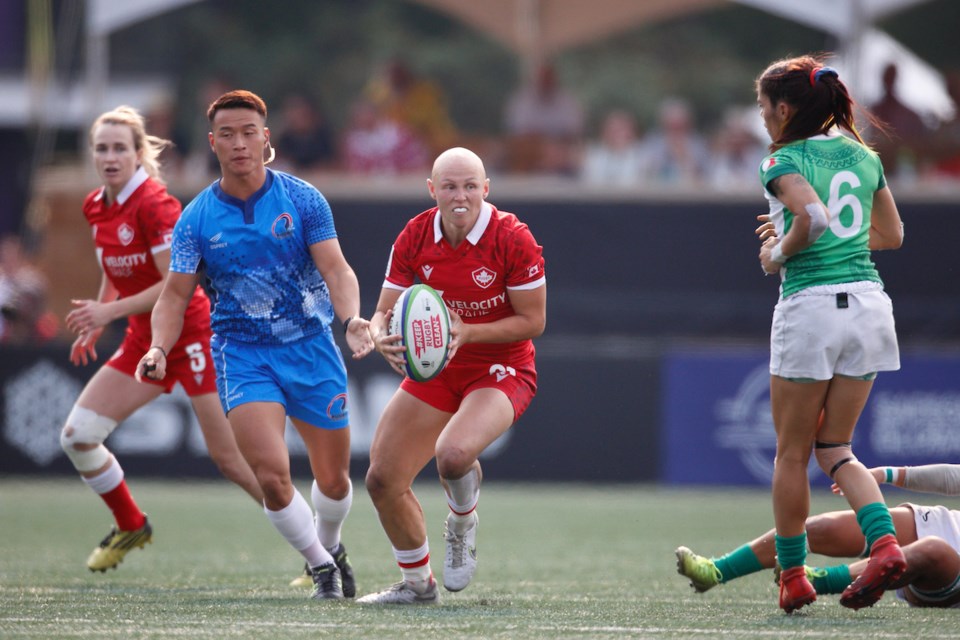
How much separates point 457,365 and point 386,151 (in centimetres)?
877

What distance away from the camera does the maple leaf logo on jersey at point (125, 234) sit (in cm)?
740

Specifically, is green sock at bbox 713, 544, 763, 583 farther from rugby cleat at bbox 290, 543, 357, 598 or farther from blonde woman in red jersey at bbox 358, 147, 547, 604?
rugby cleat at bbox 290, 543, 357, 598

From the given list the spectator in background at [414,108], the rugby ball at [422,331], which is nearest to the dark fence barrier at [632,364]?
the spectator in background at [414,108]

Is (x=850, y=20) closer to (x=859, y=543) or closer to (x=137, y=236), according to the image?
(x=137, y=236)

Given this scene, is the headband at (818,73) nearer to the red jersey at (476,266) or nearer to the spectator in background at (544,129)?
the red jersey at (476,266)

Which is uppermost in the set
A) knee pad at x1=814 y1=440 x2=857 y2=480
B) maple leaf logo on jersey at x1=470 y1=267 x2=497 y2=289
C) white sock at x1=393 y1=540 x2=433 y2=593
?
maple leaf logo on jersey at x1=470 y1=267 x2=497 y2=289

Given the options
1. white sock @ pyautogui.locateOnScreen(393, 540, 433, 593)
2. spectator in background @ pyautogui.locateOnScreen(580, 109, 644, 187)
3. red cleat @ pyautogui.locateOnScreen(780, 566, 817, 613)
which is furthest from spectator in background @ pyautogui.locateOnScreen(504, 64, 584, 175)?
red cleat @ pyautogui.locateOnScreen(780, 566, 817, 613)

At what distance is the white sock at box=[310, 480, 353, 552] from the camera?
656 cm

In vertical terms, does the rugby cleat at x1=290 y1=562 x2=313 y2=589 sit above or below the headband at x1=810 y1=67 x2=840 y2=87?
below

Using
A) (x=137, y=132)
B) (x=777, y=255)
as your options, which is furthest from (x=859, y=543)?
(x=137, y=132)

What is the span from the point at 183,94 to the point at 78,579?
82.9 ft

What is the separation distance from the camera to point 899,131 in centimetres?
1384

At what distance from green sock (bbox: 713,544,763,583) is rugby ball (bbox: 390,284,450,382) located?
149 centimetres

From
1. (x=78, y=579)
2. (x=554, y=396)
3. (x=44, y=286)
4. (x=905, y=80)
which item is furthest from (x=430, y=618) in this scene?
(x=905, y=80)
